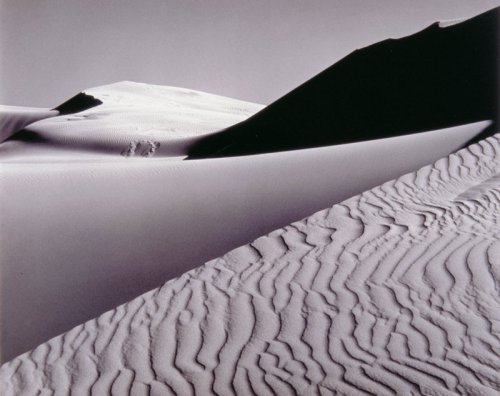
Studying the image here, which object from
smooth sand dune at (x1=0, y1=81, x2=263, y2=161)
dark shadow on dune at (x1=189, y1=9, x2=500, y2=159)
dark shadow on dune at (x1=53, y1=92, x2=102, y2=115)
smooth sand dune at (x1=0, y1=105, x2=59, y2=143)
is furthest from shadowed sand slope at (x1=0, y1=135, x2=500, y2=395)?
smooth sand dune at (x1=0, y1=105, x2=59, y2=143)

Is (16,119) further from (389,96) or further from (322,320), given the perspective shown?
(322,320)

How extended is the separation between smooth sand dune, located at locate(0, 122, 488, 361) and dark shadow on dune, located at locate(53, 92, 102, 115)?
1844 cm

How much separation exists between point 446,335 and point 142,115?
17652 mm

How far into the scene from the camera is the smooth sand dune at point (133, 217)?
505 centimetres

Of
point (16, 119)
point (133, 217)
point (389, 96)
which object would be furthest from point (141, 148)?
point (16, 119)

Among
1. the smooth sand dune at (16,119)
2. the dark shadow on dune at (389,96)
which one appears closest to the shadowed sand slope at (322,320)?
the dark shadow on dune at (389,96)

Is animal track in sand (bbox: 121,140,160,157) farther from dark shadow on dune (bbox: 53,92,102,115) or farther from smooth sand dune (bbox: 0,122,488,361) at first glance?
dark shadow on dune (bbox: 53,92,102,115)

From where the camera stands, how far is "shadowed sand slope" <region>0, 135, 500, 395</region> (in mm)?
3184

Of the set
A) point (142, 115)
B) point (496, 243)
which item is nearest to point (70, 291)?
point (496, 243)

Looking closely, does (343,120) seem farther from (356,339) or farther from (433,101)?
(356,339)

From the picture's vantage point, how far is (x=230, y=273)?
4934 mm

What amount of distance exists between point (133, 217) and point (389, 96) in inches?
289

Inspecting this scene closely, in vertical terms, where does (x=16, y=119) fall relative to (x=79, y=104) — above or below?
below

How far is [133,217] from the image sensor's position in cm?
580
